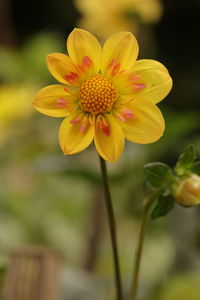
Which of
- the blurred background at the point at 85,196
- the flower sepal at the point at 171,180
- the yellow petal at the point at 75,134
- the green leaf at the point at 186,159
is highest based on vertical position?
the yellow petal at the point at 75,134

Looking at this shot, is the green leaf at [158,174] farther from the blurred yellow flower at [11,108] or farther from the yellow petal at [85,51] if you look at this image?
the blurred yellow flower at [11,108]

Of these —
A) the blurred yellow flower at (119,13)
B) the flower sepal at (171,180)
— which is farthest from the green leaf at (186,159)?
the blurred yellow flower at (119,13)

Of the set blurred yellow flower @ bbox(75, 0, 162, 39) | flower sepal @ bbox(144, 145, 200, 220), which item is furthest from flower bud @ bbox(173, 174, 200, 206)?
blurred yellow flower @ bbox(75, 0, 162, 39)

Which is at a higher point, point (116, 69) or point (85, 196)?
point (116, 69)

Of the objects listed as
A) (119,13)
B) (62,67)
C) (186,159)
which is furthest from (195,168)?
(119,13)

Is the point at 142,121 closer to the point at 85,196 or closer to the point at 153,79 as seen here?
the point at 153,79
